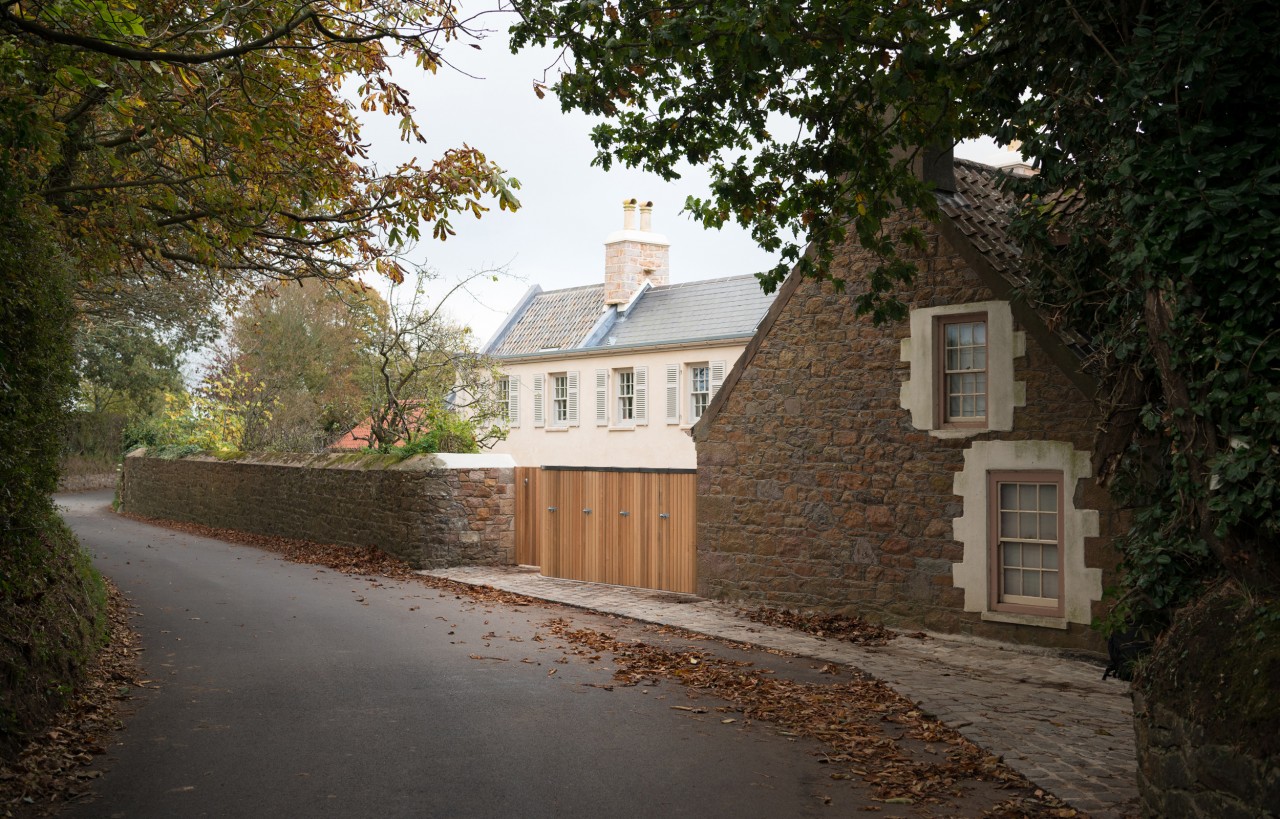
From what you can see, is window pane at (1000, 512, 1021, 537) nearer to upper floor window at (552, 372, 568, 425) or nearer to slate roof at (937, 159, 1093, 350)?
slate roof at (937, 159, 1093, 350)

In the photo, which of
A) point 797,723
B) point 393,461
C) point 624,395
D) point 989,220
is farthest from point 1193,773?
point 624,395

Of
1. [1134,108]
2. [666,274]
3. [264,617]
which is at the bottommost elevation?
[264,617]

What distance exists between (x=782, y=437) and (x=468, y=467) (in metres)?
6.21

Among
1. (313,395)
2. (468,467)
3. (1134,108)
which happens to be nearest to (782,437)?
(468,467)

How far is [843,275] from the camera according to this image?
13992 mm

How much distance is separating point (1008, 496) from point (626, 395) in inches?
952

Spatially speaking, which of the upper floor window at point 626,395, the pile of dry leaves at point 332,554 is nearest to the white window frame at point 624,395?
the upper floor window at point 626,395

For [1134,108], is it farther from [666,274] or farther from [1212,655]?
[666,274]

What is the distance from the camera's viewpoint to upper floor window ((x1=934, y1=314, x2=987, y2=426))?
42.2 feet

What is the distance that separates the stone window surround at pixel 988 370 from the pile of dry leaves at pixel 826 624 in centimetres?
246

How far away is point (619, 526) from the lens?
16.9 meters

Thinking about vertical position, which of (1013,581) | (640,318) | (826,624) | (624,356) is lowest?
(826,624)

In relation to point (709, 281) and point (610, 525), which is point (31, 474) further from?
point (709, 281)

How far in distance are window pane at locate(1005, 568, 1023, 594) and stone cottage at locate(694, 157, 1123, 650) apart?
0.02m
